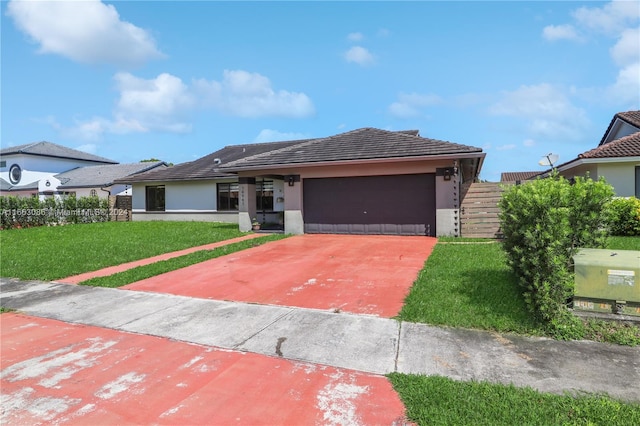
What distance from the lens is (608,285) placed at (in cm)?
461

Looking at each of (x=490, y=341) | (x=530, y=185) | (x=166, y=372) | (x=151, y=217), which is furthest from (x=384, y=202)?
(x=151, y=217)

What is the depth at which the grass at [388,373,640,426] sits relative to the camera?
283 cm

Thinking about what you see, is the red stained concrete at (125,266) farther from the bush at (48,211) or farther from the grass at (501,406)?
the bush at (48,211)

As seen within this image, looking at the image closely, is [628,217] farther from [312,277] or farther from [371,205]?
[312,277]

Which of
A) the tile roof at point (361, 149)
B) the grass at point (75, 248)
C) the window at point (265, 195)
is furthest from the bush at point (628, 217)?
the window at point (265, 195)

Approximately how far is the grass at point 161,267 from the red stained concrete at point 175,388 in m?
3.47

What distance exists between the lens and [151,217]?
24.5 meters

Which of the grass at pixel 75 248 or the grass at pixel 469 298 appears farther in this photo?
the grass at pixel 75 248

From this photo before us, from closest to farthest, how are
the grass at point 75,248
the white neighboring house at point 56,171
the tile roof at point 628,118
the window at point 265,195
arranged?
the grass at point 75,248, the tile roof at point 628,118, the window at point 265,195, the white neighboring house at point 56,171

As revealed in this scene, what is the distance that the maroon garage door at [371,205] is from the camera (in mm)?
13977

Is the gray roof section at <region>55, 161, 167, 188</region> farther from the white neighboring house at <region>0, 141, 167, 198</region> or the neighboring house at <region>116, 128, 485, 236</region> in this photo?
the neighboring house at <region>116, 128, 485, 236</region>

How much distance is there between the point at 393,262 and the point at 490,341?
188 inches

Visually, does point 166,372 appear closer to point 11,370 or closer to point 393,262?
point 11,370

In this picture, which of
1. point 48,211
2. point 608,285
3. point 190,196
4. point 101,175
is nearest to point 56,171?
point 101,175
